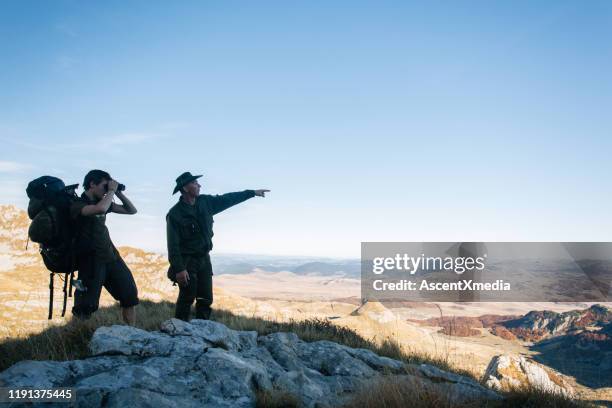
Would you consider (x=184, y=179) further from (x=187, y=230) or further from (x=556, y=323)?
(x=556, y=323)

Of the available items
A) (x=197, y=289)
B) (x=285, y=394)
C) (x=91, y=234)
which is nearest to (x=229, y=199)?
(x=197, y=289)

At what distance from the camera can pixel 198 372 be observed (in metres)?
4.26

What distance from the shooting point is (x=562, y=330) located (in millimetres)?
62969

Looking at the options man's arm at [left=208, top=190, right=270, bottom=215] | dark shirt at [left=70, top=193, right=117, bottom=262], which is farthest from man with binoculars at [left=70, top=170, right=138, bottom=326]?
man's arm at [left=208, top=190, right=270, bottom=215]

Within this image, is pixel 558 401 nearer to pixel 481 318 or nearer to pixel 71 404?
pixel 71 404

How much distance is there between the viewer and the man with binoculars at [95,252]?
16.9ft

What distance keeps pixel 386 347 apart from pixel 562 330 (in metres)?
67.6

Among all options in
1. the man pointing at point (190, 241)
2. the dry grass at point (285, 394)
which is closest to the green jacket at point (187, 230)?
the man pointing at point (190, 241)

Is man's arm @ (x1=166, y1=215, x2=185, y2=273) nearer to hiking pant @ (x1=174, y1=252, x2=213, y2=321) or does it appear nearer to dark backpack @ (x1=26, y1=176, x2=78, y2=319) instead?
hiking pant @ (x1=174, y1=252, x2=213, y2=321)

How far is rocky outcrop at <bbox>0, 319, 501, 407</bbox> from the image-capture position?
142 inches

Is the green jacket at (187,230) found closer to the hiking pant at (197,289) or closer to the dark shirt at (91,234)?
the hiking pant at (197,289)

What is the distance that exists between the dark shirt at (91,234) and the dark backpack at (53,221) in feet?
0.25

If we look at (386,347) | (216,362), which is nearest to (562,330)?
(386,347)

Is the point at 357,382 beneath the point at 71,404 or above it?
beneath
